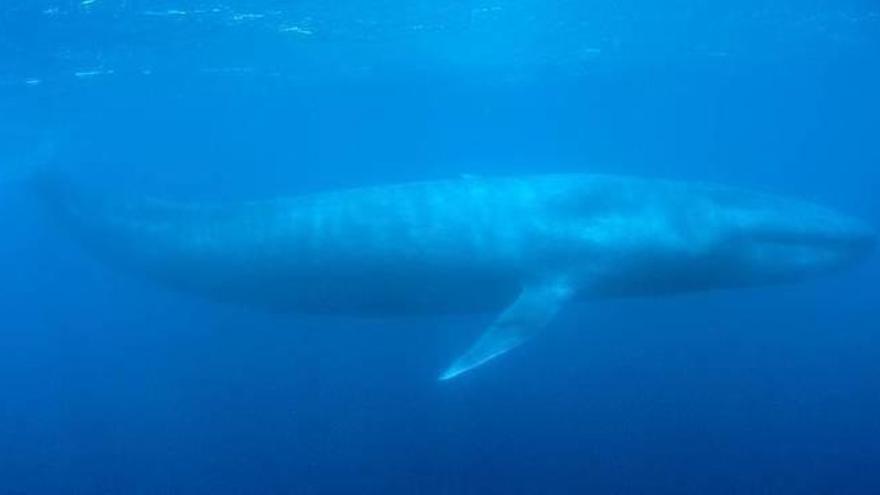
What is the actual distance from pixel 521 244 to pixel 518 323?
1160 mm

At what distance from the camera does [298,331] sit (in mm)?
18422

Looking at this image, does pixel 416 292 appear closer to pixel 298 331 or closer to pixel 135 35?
pixel 298 331

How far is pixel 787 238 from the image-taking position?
10.4 m

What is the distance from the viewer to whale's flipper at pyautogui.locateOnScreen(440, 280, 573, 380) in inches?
380

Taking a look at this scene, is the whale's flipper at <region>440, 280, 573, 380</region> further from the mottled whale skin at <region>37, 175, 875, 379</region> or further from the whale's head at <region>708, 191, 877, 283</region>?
the whale's head at <region>708, 191, 877, 283</region>

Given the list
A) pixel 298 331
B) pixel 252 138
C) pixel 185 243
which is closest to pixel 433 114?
pixel 252 138

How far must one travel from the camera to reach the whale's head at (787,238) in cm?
1030

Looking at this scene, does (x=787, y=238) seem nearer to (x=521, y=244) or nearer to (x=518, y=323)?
(x=521, y=244)

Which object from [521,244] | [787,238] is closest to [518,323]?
[521,244]

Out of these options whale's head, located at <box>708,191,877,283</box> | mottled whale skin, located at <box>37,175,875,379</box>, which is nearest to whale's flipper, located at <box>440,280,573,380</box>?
mottled whale skin, located at <box>37,175,875,379</box>

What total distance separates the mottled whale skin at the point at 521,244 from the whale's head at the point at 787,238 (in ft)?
0.05

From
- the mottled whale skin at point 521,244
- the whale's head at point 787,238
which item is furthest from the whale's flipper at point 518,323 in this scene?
the whale's head at point 787,238

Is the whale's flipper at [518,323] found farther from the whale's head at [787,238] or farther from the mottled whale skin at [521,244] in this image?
the whale's head at [787,238]

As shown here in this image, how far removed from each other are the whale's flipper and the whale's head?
2.32 m
